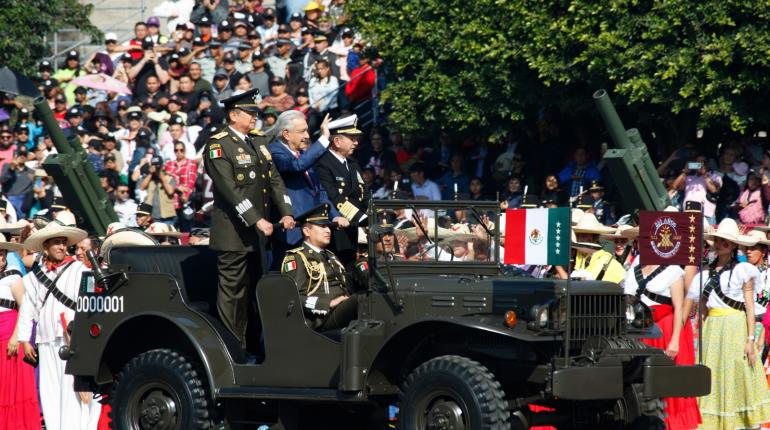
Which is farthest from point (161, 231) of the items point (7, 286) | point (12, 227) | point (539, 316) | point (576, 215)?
point (539, 316)

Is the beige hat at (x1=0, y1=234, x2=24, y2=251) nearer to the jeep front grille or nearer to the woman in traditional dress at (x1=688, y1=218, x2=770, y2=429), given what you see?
the woman in traditional dress at (x1=688, y1=218, x2=770, y2=429)

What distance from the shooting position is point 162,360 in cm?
1185

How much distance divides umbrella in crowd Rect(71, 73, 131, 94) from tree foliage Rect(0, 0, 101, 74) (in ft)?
8.51

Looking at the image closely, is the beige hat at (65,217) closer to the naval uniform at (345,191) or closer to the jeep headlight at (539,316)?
the naval uniform at (345,191)

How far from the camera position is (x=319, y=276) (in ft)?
38.2

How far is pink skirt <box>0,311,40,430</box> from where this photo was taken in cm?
1482

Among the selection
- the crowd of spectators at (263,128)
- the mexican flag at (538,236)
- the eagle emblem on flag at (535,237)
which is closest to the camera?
the mexican flag at (538,236)

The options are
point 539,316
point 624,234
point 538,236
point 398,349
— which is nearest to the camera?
point 539,316

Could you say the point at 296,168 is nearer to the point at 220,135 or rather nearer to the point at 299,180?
the point at 299,180

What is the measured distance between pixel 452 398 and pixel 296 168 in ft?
9.11

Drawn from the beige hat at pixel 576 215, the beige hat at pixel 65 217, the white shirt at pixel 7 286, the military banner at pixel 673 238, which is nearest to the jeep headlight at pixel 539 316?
the military banner at pixel 673 238

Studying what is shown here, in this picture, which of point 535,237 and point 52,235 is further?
point 52,235

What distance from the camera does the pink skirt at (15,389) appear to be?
48.6 ft

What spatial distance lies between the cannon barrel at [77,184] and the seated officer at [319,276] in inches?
353
